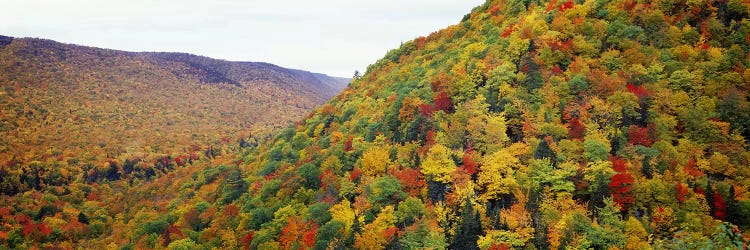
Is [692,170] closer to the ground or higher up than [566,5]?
closer to the ground

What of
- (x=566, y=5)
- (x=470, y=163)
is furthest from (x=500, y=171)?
(x=566, y=5)

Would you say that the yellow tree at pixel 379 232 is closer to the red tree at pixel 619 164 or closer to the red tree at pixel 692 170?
the red tree at pixel 619 164

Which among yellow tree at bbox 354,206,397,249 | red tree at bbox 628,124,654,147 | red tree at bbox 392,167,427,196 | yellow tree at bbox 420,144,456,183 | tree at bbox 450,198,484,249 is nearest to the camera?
tree at bbox 450,198,484,249

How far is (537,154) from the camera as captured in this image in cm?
6975

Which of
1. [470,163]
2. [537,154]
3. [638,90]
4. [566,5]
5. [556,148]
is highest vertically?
[566,5]

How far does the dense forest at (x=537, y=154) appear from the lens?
201ft

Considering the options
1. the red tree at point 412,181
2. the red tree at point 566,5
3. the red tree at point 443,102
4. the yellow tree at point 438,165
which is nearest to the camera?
the yellow tree at point 438,165

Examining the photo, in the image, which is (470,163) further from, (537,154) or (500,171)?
(537,154)

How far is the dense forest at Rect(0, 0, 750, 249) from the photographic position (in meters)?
61.3

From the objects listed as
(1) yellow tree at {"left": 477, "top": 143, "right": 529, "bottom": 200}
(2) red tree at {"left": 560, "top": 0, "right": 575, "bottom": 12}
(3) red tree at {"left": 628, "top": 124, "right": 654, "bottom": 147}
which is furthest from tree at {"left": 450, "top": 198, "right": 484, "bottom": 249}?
(2) red tree at {"left": 560, "top": 0, "right": 575, "bottom": 12}

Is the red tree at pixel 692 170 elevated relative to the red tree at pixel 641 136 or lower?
lower

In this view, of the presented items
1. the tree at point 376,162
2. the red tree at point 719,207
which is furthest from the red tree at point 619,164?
the tree at point 376,162

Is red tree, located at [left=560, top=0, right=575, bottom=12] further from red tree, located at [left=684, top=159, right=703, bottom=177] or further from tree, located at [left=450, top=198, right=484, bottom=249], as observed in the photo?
tree, located at [left=450, top=198, right=484, bottom=249]

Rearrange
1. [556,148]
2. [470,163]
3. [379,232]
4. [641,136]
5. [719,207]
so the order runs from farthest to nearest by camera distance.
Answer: [470,163], [641,136], [556,148], [379,232], [719,207]
